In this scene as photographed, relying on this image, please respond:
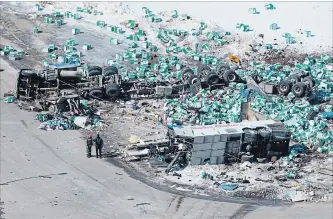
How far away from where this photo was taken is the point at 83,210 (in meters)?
27.1

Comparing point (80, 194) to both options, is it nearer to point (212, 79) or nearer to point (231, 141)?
point (231, 141)

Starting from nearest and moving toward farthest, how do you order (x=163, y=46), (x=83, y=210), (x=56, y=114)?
(x=83, y=210)
(x=56, y=114)
(x=163, y=46)

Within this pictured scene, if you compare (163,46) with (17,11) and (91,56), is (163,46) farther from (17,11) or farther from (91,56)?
(17,11)

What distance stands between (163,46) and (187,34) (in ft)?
6.59

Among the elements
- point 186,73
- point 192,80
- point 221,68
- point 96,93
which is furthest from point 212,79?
point 96,93

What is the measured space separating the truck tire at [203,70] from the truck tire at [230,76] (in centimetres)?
95

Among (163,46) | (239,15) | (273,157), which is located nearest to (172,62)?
(163,46)

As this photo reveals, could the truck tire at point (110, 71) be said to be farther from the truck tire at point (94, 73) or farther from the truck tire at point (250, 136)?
the truck tire at point (250, 136)

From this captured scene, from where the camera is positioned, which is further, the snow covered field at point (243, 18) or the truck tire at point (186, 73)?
the snow covered field at point (243, 18)

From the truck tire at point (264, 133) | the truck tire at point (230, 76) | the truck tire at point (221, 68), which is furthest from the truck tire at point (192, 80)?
the truck tire at point (264, 133)

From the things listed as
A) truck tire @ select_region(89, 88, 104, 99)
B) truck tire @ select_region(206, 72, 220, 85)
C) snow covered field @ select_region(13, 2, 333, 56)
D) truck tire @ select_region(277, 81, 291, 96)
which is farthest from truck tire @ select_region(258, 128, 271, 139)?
snow covered field @ select_region(13, 2, 333, 56)

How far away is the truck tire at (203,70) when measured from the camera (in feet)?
129

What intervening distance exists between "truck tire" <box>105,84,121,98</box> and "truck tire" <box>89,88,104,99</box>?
0.28 m

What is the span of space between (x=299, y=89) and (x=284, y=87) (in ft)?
2.78
